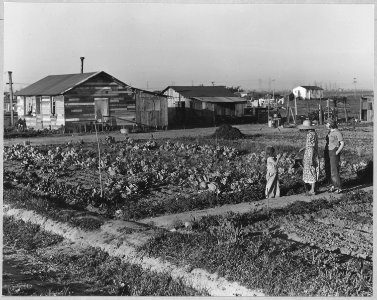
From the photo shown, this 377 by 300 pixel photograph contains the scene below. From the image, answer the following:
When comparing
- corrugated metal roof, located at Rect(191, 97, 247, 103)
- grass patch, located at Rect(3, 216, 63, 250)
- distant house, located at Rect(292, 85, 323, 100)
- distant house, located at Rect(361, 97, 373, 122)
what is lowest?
grass patch, located at Rect(3, 216, 63, 250)

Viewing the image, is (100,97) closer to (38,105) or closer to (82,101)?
(82,101)

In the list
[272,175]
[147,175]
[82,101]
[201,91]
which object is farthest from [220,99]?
[272,175]

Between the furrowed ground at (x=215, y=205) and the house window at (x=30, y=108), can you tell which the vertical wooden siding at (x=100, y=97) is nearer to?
the house window at (x=30, y=108)

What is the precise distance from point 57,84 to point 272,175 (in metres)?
19.9

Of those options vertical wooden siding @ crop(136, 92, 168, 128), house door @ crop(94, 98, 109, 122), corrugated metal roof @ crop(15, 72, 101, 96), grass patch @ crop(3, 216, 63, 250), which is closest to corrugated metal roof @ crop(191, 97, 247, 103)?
vertical wooden siding @ crop(136, 92, 168, 128)

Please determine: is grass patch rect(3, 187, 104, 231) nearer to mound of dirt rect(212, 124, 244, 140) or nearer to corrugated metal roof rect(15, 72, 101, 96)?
mound of dirt rect(212, 124, 244, 140)

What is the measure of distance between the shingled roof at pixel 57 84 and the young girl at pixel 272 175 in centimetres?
1666

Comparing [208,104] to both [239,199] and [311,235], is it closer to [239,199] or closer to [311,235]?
[239,199]

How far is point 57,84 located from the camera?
93.2 ft

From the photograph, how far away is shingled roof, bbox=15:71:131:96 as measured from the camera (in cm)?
2625

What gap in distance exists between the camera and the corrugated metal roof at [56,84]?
86.4ft

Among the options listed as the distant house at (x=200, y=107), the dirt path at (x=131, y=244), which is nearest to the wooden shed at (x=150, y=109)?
the distant house at (x=200, y=107)

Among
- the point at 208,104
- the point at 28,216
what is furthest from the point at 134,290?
the point at 208,104

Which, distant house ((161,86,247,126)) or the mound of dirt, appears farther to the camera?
distant house ((161,86,247,126))
